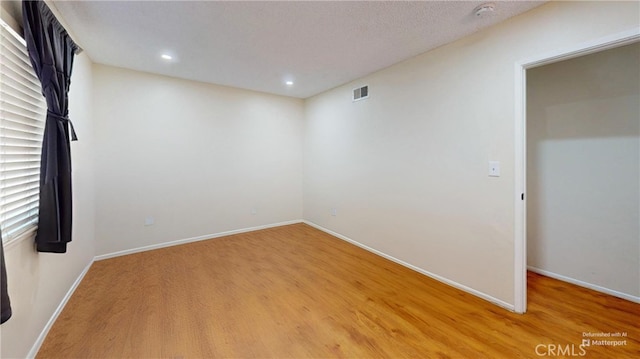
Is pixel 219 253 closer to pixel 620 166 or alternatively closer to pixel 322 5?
pixel 322 5

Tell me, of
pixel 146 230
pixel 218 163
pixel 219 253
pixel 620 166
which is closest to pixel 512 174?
pixel 620 166

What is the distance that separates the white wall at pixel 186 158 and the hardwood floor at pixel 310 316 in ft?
2.66

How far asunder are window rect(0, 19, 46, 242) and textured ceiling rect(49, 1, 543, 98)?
2.51ft

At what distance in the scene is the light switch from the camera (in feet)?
7.48

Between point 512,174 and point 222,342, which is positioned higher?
point 512,174

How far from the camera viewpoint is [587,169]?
2531 millimetres

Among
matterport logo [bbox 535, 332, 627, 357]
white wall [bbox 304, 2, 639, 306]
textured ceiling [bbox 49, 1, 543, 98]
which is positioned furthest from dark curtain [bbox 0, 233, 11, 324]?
white wall [bbox 304, 2, 639, 306]

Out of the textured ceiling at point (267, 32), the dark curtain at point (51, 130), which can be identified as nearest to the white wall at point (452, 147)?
the textured ceiling at point (267, 32)

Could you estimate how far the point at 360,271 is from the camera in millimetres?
2988

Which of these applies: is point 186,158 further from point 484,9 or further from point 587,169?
point 587,169

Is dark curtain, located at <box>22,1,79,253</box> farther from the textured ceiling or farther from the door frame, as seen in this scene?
the door frame

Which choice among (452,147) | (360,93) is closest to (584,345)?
(452,147)

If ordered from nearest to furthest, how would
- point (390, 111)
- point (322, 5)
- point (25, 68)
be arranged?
point (25, 68) → point (322, 5) → point (390, 111)

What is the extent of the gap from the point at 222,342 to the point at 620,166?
375 cm
